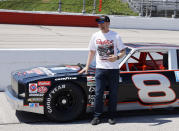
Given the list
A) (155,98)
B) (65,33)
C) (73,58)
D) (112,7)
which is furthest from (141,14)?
(155,98)

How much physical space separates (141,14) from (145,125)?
784 inches

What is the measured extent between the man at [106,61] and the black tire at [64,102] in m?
0.28

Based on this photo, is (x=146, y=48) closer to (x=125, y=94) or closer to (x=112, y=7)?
(x=125, y=94)

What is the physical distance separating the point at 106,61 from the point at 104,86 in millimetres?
401

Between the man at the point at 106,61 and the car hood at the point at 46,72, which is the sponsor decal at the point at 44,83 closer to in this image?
the car hood at the point at 46,72

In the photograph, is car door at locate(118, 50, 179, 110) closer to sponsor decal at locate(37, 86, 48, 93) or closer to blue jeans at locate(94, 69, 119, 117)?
blue jeans at locate(94, 69, 119, 117)

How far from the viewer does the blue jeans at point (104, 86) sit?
5484 mm

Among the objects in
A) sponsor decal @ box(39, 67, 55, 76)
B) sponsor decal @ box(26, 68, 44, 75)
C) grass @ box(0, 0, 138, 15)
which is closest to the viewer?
sponsor decal @ box(39, 67, 55, 76)

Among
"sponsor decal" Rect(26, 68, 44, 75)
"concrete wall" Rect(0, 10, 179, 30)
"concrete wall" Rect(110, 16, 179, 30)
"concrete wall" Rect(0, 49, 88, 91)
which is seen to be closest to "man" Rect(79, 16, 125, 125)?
"sponsor decal" Rect(26, 68, 44, 75)

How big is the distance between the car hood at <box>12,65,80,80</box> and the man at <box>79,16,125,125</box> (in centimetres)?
53

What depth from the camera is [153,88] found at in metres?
6.01

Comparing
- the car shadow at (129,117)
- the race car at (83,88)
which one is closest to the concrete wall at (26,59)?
the race car at (83,88)

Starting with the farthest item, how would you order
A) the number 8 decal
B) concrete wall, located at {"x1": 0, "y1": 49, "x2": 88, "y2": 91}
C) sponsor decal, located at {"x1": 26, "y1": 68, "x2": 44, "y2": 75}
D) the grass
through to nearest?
the grass < concrete wall, located at {"x1": 0, "y1": 49, "x2": 88, "y2": 91} < the number 8 decal < sponsor decal, located at {"x1": 26, "y1": 68, "x2": 44, "y2": 75}

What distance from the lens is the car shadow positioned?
5.68m
